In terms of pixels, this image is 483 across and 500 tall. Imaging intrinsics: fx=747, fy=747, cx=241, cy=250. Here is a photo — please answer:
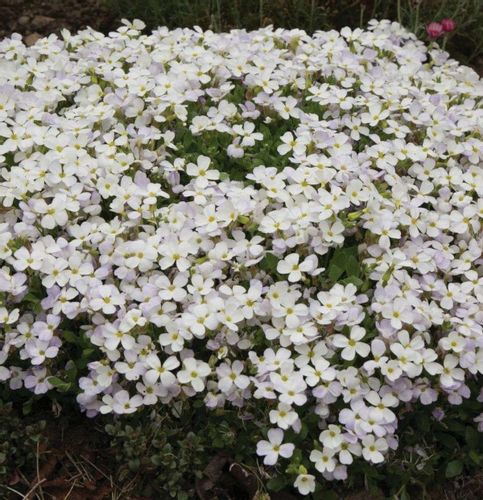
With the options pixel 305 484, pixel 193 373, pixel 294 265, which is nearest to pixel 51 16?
pixel 294 265

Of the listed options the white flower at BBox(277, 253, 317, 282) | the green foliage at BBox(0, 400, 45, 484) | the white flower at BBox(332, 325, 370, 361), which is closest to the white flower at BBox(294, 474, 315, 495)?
the white flower at BBox(332, 325, 370, 361)

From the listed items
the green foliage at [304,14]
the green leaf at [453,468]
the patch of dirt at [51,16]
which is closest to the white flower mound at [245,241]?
the green leaf at [453,468]

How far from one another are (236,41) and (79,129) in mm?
1217

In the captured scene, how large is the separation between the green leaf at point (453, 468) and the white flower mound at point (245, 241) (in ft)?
0.98

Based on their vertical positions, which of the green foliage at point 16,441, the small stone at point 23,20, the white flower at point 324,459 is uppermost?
the small stone at point 23,20

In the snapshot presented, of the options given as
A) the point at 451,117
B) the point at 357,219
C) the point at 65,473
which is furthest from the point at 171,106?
the point at 65,473

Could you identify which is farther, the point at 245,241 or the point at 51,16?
the point at 51,16

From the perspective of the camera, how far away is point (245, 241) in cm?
300

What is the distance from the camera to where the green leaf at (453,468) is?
2928mm

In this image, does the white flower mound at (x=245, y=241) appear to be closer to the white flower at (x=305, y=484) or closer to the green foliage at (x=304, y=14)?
the white flower at (x=305, y=484)

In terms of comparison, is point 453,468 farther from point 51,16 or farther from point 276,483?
point 51,16

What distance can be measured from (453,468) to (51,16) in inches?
175

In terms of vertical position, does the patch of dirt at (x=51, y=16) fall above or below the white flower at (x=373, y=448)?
above

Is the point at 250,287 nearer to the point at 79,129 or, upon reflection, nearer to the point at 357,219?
the point at 357,219
